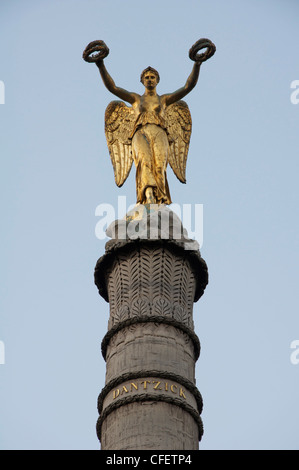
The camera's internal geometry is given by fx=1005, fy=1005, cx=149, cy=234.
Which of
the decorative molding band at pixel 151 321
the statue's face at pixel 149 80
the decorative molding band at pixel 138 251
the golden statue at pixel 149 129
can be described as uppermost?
the statue's face at pixel 149 80

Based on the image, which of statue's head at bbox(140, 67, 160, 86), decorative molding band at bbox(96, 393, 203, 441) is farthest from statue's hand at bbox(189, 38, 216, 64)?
decorative molding band at bbox(96, 393, 203, 441)

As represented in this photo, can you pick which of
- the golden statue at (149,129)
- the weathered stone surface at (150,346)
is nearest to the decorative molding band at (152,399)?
the weathered stone surface at (150,346)

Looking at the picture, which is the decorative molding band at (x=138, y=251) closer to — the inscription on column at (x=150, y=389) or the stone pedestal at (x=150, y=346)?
the stone pedestal at (x=150, y=346)

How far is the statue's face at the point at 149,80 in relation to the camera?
2188 centimetres

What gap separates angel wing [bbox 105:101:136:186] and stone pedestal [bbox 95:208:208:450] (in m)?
3.74

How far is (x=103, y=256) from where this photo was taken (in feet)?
61.9

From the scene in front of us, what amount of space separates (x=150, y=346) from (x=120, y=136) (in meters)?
6.79

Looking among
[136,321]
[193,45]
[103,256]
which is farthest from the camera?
[193,45]

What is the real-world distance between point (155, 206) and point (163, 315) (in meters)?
2.91

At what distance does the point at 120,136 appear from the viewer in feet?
73.9

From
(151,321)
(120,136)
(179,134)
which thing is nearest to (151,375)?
(151,321)

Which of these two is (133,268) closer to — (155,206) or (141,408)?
(155,206)

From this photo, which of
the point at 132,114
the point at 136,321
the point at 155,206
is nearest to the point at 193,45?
the point at 132,114

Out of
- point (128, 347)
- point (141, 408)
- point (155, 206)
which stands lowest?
point (141, 408)
